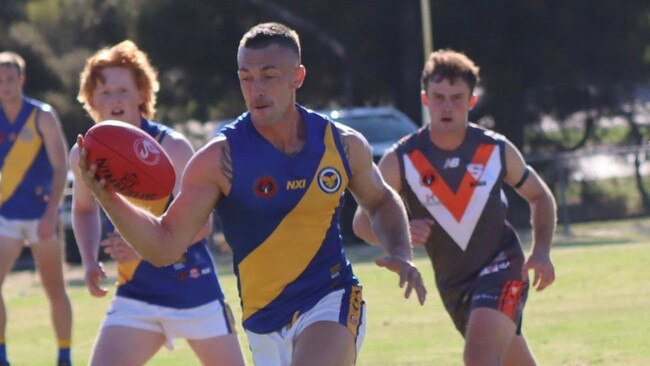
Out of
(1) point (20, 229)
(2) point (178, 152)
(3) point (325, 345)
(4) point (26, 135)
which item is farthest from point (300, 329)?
(4) point (26, 135)

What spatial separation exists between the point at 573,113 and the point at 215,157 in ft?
80.6

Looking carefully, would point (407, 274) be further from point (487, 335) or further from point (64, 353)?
point (64, 353)

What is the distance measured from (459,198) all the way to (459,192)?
39 mm

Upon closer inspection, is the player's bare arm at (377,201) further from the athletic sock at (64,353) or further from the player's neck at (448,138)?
the athletic sock at (64,353)

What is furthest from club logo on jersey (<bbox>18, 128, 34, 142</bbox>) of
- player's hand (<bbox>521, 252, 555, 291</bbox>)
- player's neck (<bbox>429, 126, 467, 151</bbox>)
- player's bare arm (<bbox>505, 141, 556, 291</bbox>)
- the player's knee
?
the player's knee

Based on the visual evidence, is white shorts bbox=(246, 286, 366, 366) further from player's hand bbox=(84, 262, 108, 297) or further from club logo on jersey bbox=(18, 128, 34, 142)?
club logo on jersey bbox=(18, 128, 34, 142)

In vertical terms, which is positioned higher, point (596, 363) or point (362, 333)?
point (362, 333)

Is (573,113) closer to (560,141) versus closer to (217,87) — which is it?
(560,141)

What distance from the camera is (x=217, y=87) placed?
99.3 feet

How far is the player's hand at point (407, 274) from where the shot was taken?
217 inches

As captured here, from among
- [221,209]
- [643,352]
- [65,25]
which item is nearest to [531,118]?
[65,25]

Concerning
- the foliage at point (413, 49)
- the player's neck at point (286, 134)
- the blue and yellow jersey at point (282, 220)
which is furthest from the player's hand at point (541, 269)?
the foliage at point (413, 49)

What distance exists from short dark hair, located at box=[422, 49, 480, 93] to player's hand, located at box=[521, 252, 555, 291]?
0.99m

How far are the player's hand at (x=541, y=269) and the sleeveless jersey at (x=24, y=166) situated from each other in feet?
15.3
